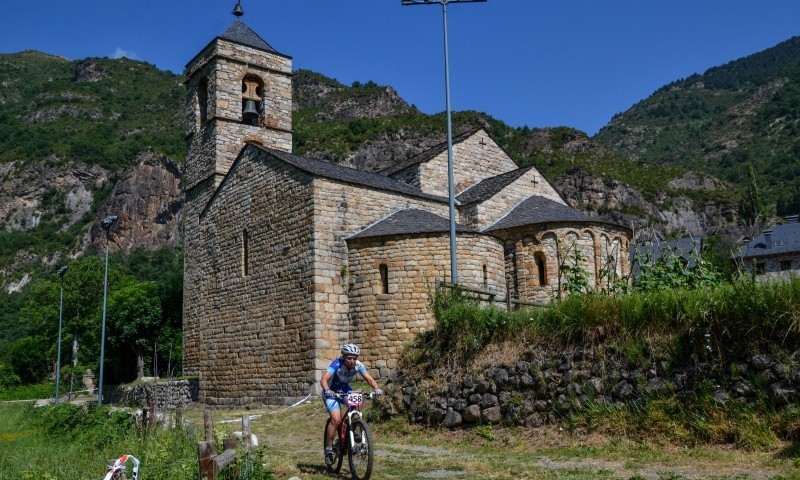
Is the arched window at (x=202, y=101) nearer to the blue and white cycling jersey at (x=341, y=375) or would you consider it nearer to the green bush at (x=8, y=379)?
the blue and white cycling jersey at (x=341, y=375)

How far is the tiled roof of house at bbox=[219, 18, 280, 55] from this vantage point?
25656 mm

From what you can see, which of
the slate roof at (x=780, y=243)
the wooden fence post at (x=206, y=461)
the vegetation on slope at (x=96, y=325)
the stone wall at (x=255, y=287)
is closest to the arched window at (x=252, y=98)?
the stone wall at (x=255, y=287)

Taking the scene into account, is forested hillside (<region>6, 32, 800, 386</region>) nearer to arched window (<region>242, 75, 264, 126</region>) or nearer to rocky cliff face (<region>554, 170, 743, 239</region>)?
rocky cliff face (<region>554, 170, 743, 239</region>)

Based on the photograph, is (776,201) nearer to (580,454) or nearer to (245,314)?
(245,314)

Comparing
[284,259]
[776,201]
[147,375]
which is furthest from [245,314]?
[776,201]

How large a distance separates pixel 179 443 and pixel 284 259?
432 inches

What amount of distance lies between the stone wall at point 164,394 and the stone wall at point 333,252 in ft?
22.4

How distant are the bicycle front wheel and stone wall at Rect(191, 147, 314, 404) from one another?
1050 centimetres

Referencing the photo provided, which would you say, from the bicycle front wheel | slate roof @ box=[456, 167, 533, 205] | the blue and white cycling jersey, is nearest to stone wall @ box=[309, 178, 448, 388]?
slate roof @ box=[456, 167, 533, 205]

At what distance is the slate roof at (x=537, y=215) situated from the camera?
19484 mm

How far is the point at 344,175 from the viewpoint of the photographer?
20.0m

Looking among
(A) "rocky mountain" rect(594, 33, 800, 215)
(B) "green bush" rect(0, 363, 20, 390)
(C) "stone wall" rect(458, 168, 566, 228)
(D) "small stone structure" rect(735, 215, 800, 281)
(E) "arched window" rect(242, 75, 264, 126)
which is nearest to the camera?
(C) "stone wall" rect(458, 168, 566, 228)

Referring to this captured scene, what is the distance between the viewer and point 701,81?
545 feet

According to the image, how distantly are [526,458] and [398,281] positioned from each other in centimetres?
946
